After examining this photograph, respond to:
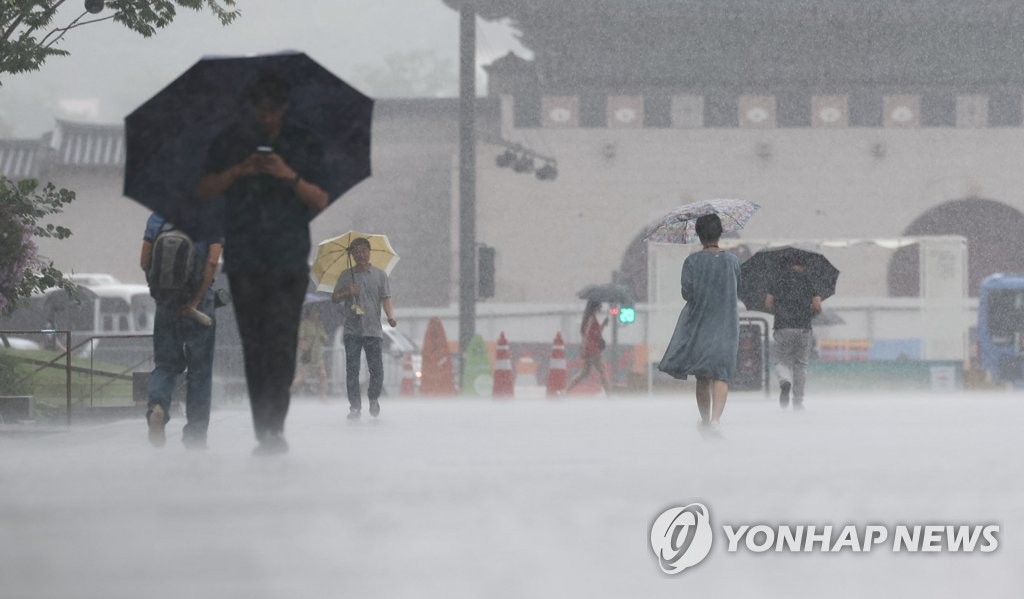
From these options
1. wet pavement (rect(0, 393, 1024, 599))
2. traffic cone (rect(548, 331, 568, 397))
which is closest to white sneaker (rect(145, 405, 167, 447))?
wet pavement (rect(0, 393, 1024, 599))

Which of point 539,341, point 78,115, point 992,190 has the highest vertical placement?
point 78,115

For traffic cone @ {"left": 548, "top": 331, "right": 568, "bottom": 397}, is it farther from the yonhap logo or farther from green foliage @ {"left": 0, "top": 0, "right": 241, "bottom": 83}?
the yonhap logo

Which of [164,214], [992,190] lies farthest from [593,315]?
[992,190]

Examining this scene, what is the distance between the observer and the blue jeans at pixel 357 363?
48.3ft

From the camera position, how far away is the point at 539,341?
4350 cm

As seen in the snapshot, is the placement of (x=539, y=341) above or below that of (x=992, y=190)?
below

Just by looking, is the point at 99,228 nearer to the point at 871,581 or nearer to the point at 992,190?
the point at 992,190

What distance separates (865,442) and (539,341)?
3251 cm

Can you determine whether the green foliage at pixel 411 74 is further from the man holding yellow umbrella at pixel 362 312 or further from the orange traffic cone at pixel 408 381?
the man holding yellow umbrella at pixel 362 312

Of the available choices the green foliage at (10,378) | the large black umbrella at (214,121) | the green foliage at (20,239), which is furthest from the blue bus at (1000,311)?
the large black umbrella at (214,121)

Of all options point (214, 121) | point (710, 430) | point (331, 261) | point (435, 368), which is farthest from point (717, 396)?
point (435, 368)

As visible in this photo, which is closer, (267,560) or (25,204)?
(267,560)

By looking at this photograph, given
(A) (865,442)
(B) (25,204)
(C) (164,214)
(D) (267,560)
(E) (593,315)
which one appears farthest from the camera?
(E) (593,315)

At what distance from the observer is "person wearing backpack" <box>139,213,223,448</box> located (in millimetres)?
9898
